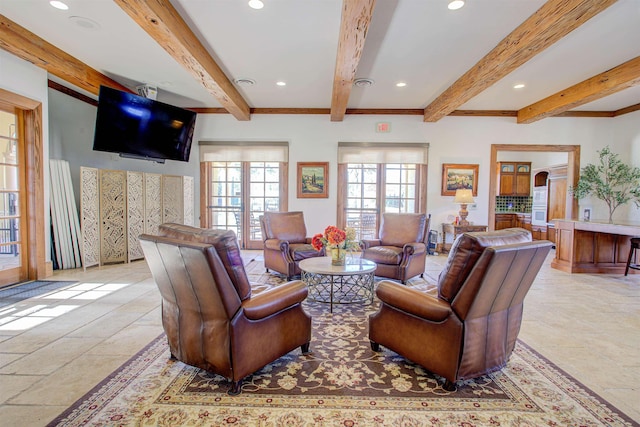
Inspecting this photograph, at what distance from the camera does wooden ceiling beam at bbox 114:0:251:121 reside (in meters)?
2.52

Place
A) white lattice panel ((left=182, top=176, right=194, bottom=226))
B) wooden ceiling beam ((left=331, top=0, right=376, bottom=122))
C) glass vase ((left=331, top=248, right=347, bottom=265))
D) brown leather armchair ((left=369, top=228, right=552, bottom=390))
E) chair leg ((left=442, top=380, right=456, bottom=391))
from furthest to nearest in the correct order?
white lattice panel ((left=182, top=176, right=194, bottom=226))
glass vase ((left=331, top=248, right=347, bottom=265))
wooden ceiling beam ((left=331, top=0, right=376, bottom=122))
chair leg ((left=442, top=380, right=456, bottom=391))
brown leather armchair ((left=369, top=228, right=552, bottom=390))

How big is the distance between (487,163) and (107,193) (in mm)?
6852

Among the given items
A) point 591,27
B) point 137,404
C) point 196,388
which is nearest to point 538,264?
point 196,388

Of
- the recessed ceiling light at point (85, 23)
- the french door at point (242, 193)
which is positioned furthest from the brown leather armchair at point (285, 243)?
the recessed ceiling light at point (85, 23)

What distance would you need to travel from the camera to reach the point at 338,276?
11.4ft

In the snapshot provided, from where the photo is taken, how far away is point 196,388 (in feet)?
6.14

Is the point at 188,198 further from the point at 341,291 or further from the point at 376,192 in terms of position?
the point at 341,291

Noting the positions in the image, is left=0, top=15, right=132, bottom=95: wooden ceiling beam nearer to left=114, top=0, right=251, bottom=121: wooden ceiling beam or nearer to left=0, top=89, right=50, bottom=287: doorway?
left=0, top=89, right=50, bottom=287: doorway

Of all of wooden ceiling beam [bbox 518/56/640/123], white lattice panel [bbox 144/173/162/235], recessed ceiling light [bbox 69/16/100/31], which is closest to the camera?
recessed ceiling light [bbox 69/16/100/31]

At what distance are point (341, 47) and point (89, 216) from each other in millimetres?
4344

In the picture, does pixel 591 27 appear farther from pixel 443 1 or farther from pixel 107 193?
pixel 107 193

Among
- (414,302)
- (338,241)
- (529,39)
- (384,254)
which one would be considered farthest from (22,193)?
(529,39)

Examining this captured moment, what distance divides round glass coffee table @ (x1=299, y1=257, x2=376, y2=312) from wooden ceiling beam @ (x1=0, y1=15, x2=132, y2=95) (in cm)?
385

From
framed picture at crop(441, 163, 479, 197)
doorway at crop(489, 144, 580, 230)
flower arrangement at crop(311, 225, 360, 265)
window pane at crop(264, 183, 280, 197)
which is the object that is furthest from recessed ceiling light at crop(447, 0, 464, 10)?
window pane at crop(264, 183, 280, 197)
